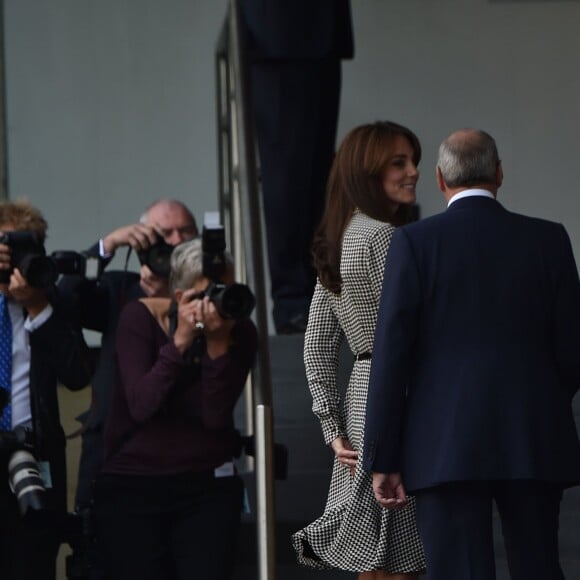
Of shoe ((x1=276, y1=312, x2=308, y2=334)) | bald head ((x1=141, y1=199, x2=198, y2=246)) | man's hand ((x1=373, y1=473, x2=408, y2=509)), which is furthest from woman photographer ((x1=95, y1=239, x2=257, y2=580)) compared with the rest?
shoe ((x1=276, y1=312, x2=308, y2=334))

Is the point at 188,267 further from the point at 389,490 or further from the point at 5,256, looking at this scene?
the point at 389,490

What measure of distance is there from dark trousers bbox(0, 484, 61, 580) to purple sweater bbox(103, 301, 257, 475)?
238 mm

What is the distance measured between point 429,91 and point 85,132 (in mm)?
1528

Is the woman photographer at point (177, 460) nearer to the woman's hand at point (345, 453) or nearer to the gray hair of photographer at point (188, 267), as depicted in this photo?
the gray hair of photographer at point (188, 267)

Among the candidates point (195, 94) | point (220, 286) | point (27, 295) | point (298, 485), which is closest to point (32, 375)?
point (27, 295)

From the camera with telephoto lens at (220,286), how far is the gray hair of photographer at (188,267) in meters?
0.07

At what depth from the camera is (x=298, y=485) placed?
4.91 metres

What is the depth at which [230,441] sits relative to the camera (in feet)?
13.9

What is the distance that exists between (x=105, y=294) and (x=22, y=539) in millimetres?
852

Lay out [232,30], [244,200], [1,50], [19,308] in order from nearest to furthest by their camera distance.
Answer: [19,308], [244,200], [232,30], [1,50]

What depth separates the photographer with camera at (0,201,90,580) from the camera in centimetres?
403

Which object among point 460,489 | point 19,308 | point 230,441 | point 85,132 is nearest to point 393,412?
point 460,489

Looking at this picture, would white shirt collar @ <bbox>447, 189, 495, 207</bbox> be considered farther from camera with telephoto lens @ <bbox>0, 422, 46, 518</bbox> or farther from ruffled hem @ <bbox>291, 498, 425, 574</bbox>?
camera with telephoto lens @ <bbox>0, 422, 46, 518</bbox>

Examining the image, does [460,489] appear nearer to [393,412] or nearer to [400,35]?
[393,412]
